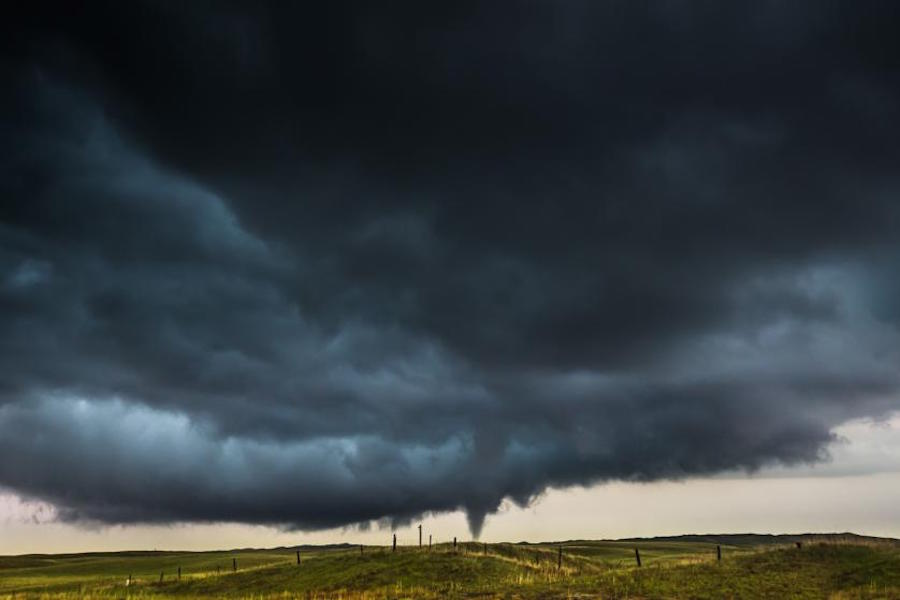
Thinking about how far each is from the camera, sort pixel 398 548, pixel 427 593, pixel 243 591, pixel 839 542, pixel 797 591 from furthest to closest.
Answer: pixel 398 548
pixel 243 591
pixel 839 542
pixel 427 593
pixel 797 591

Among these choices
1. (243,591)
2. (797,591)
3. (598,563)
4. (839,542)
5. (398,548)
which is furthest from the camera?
(598,563)

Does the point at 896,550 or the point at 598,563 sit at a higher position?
the point at 896,550

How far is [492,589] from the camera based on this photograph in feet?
187

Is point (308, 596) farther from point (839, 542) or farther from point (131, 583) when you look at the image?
point (839, 542)

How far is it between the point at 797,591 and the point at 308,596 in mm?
39417

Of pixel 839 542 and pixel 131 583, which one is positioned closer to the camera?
pixel 839 542

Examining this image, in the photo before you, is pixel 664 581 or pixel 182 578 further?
pixel 182 578

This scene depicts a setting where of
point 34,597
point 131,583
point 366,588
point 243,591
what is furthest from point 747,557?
point 131,583

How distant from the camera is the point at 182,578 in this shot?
8744 cm

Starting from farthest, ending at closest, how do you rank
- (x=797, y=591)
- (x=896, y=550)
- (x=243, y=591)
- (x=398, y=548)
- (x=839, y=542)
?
(x=398, y=548) < (x=243, y=591) < (x=839, y=542) < (x=896, y=550) < (x=797, y=591)

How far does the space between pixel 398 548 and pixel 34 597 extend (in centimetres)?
3740

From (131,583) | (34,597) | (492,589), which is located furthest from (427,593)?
(131,583)

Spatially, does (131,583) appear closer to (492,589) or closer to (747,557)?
(492,589)

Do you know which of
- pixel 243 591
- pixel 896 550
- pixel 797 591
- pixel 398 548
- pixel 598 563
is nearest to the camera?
pixel 797 591
